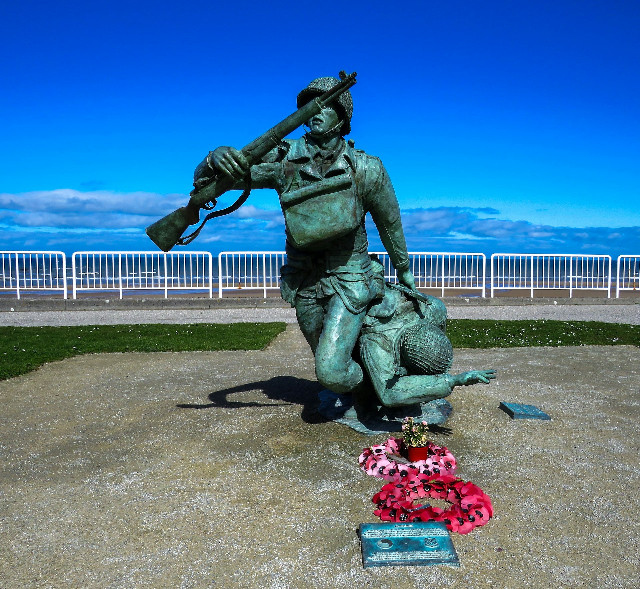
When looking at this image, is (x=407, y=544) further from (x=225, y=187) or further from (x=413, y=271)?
(x=413, y=271)

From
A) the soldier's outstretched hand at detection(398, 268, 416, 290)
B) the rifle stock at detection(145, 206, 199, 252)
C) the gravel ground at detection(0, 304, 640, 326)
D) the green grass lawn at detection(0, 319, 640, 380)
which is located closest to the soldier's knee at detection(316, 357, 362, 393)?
the soldier's outstretched hand at detection(398, 268, 416, 290)

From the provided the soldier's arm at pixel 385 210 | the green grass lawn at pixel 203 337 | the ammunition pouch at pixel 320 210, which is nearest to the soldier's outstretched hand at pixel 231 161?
the ammunition pouch at pixel 320 210

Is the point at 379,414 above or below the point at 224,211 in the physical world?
below

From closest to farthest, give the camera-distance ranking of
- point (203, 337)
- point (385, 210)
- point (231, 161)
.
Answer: point (231, 161) < point (385, 210) < point (203, 337)

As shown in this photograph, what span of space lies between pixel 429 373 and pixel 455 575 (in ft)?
6.83

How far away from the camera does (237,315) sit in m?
14.9

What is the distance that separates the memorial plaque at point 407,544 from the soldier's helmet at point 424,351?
167 cm

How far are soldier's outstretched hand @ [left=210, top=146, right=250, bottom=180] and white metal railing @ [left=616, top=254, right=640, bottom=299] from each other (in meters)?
18.3

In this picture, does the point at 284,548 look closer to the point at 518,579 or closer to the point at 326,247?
the point at 518,579

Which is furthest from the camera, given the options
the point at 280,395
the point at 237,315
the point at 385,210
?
the point at 237,315

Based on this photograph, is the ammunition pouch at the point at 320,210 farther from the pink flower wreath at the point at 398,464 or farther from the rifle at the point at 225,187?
the pink flower wreath at the point at 398,464

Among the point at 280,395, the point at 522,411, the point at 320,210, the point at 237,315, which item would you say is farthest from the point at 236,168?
the point at 237,315

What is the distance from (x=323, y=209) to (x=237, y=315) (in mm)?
11113

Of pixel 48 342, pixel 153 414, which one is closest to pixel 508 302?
pixel 48 342
